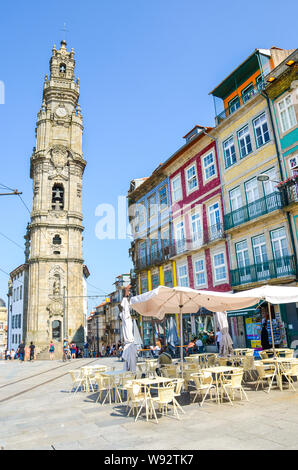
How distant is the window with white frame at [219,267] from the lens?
1977 centimetres

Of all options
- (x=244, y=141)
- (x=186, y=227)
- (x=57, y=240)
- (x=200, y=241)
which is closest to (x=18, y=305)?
(x=57, y=240)

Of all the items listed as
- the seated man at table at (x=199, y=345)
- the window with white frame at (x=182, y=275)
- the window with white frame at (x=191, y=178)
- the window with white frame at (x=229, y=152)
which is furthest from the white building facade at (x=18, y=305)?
the window with white frame at (x=229, y=152)

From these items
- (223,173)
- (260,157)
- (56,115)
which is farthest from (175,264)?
(56,115)

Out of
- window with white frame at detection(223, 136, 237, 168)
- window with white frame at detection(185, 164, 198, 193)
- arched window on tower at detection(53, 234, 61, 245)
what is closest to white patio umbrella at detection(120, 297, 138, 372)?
window with white frame at detection(223, 136, 237, 168)

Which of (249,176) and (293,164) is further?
(249,176)

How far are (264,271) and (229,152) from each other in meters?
7.30

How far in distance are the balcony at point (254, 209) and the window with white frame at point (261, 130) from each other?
3022 millimetres

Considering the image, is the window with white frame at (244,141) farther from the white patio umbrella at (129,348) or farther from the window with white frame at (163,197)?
the white patio umbrella at (129,348)

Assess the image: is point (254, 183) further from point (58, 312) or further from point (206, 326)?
point (58, 312)

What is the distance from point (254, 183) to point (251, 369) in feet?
34.6

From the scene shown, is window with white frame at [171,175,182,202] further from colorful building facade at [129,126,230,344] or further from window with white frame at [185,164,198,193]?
window with white frame at [185,164,198,193]

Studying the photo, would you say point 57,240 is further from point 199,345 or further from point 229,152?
point 199,345

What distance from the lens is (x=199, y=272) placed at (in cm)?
2180

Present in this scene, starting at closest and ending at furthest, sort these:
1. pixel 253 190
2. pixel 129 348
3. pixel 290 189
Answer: pixel 129 348 → pixel 290 189 → pixel 253 190
